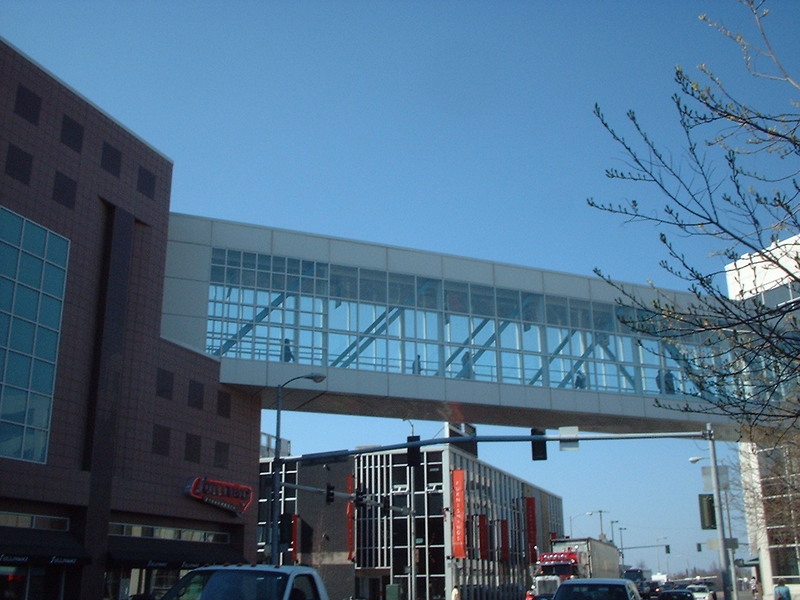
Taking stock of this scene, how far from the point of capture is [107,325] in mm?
31344

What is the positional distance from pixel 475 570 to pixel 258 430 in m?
38.0

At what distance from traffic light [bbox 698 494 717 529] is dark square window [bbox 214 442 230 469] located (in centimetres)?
1900

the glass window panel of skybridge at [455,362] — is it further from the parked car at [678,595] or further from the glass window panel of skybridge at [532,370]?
the parked car at [678,595]

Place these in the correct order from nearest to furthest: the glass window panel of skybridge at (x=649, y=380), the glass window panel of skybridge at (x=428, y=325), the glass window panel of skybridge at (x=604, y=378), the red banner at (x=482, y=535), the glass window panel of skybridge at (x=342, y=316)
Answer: the glass window panel of skybridge at (x=342, y=316) < the glass window panel of skybridge at (x=428, y=325) < the glass window panel of skybridge at (x=604, y=378) < the glass window panel of skybridge at (x=649, y=380) < the red banner at (x=482, y=535)

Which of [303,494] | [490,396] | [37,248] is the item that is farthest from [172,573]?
[303,494]

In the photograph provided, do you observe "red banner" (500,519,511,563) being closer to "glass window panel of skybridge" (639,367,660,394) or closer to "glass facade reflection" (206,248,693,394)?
"glass window panel of skybridge" (639,367,660,394)

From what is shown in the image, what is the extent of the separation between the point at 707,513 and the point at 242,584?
73.6 ft

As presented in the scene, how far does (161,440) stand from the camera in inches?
1308

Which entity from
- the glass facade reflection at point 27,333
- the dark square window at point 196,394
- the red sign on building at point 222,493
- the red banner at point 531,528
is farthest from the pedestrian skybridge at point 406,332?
the red banner at point 531,528

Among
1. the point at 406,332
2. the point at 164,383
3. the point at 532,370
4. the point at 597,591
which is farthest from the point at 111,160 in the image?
the point at 597,591

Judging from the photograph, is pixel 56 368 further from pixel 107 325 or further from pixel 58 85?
pixel 58 85

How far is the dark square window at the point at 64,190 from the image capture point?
30.1m

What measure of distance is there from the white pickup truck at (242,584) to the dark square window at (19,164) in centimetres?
2152

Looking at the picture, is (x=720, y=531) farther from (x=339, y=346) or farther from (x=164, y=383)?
(x=164, y=383)
